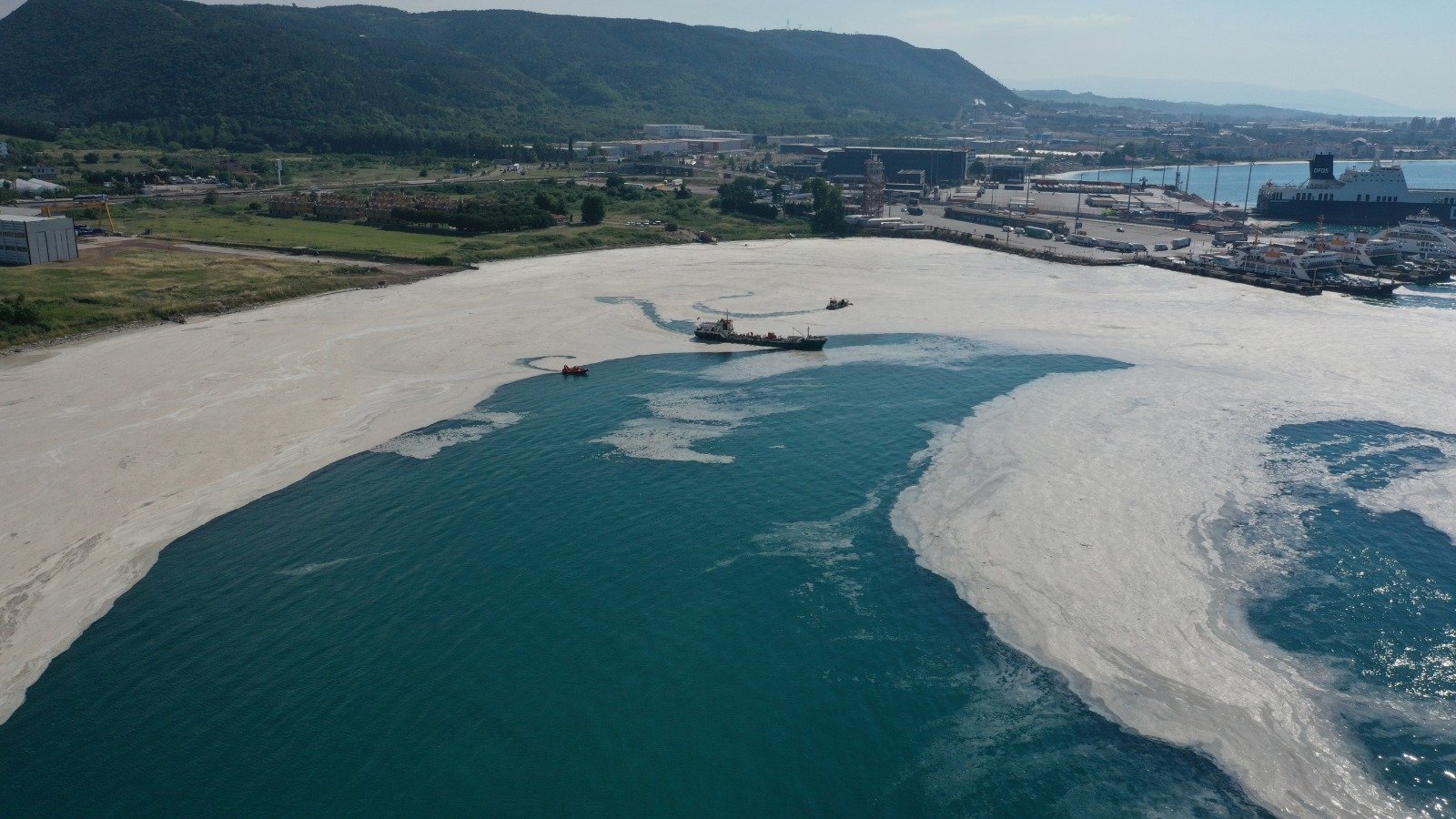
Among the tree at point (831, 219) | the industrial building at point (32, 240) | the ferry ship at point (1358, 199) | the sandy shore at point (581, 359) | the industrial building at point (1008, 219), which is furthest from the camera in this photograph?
the ferry ship at point (1358, 199)

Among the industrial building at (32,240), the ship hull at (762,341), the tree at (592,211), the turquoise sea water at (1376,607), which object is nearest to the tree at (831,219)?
the tree at (592,211)

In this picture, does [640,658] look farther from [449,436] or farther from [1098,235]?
[1098,235]

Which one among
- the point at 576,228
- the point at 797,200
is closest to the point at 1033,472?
the point at 576,228

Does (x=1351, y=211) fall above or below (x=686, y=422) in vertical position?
above

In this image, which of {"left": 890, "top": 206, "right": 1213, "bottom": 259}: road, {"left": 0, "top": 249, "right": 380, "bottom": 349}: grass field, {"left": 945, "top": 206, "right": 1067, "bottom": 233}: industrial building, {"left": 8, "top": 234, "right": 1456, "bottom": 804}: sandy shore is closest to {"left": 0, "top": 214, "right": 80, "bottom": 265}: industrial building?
{"left": 0, "top": 249, "right": 380, "bottom": 349}: grass field

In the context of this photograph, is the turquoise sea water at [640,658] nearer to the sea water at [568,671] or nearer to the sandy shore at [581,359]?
the sea water at [568,671]

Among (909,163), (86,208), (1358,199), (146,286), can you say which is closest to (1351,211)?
(1358,199)

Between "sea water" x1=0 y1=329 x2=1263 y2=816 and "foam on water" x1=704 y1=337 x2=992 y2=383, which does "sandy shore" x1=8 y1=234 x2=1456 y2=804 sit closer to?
"sea water" x1=0 y1=329 x2=1263 y2=816
